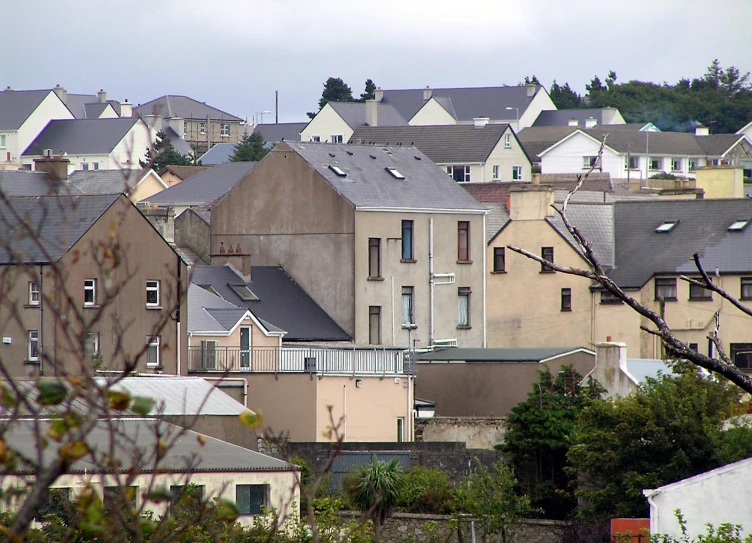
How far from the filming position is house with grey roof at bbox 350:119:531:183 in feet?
318

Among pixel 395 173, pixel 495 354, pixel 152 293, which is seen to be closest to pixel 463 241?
pixel 395 173

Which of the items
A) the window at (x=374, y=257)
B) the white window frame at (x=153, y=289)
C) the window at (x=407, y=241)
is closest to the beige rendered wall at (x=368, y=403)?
the white window frame at (x=153, y=289)

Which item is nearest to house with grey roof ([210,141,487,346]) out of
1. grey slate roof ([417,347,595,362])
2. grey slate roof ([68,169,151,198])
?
grey slate roof ([417,347,595,362])

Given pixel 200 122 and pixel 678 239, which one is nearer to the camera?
pixel 678 239

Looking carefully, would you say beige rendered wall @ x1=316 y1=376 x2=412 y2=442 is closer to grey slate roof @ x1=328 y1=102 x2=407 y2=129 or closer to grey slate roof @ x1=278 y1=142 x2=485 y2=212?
grey slate roof @ x1=278 y1=142 x2=485 y2=212

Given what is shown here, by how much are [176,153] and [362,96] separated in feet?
108

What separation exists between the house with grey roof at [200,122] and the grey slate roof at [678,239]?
282ft

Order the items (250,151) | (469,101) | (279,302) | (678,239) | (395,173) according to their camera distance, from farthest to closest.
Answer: (469,101), (250,151), (678,239), (395,173), (279,302)

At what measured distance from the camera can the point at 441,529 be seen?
3547 cm

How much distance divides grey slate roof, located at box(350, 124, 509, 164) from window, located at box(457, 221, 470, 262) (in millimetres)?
38560

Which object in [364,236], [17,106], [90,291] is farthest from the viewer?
[17,106]

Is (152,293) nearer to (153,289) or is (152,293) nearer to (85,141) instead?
(153,289)

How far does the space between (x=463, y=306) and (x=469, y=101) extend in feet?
278

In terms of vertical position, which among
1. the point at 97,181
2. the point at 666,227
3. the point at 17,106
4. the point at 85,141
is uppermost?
the point at 17,106
